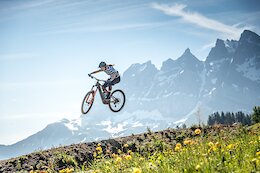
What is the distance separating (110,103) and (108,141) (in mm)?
2177

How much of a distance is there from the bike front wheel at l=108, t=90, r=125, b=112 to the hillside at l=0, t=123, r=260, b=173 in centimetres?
181

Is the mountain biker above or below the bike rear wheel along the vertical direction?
above

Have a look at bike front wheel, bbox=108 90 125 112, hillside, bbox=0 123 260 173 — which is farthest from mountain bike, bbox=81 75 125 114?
hillside, bbox=0 123 260 173

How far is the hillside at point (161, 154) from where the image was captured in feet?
21.5

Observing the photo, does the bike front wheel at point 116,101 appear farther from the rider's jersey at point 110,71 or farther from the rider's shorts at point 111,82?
the rider's jersey at point 110,71

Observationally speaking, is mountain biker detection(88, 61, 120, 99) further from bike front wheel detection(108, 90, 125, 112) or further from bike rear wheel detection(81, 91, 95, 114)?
bike rear wheel detection(81, 91, 95, 114)

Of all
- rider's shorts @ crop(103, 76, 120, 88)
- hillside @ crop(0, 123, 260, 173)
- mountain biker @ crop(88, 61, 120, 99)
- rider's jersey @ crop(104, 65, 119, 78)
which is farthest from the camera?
rider's shorts @ crop(103, 76, 120, 88)

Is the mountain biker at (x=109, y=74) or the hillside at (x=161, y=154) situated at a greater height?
the mountain biker at (x=109, y=74)

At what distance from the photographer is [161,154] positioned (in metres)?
9.35

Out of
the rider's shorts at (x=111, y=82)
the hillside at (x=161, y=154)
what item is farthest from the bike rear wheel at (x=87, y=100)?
the hillside at (x=161, y=154)

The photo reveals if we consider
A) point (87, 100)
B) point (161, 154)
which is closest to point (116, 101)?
point (87, 100)

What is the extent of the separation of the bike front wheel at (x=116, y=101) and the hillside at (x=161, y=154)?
1.81 m

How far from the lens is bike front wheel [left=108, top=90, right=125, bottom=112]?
64.9 feet

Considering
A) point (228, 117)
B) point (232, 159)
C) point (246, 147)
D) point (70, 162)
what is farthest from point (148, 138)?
point (228, 117)
